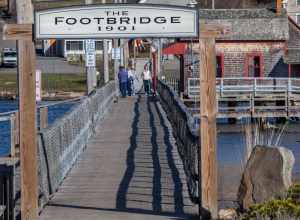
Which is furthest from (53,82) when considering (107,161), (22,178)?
(22,178)

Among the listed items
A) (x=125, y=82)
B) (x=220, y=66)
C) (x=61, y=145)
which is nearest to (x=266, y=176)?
(x=61, y=145)

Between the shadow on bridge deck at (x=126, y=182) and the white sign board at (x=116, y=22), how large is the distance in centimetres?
280

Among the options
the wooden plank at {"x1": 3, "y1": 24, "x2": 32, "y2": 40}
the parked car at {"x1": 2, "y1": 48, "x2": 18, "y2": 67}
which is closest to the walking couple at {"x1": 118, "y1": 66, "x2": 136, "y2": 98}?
the wooden plank at {"x1": 3, "y1": 24, "x2": 32, "y2": 40}

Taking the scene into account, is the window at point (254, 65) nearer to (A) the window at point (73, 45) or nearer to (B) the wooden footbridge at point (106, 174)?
(B) the wooden footbridge at point (106, 174)

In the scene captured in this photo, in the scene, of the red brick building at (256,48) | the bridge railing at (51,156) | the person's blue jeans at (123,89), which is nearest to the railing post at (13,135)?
the bridge railing at (51,156)

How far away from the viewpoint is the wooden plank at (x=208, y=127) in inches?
603

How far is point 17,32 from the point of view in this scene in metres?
15.0

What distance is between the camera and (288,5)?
11269 cm

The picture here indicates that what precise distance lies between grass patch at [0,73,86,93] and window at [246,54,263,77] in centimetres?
2133

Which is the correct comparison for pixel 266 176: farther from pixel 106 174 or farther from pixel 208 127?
pixel 106 174

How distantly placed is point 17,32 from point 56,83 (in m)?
78.6

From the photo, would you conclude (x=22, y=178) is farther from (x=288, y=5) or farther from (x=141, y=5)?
(x=288, y=5)

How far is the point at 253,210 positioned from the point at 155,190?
534cm

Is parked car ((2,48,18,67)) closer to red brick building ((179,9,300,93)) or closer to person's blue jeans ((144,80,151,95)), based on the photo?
red brick building ((179,9,300,93))
